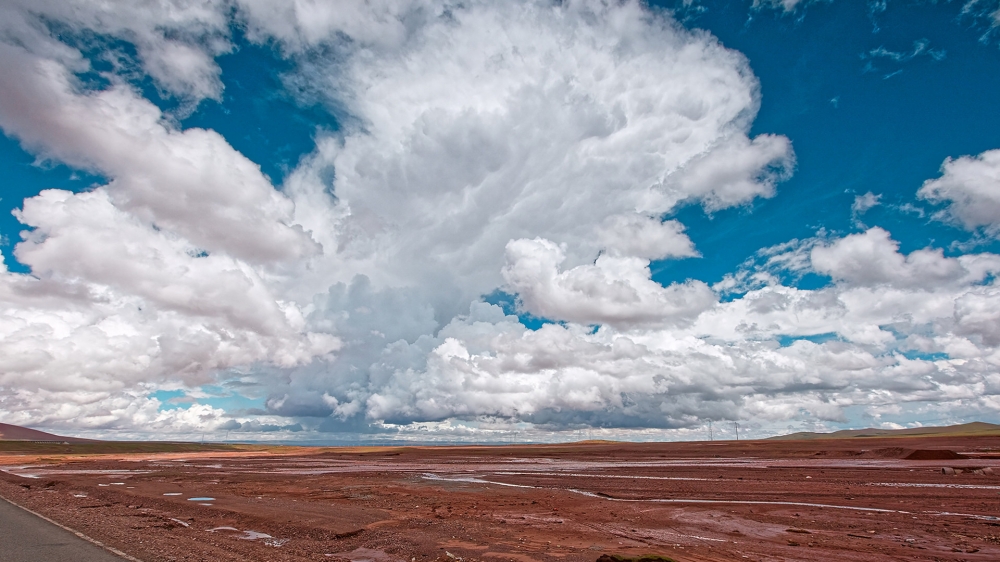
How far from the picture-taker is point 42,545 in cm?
1603

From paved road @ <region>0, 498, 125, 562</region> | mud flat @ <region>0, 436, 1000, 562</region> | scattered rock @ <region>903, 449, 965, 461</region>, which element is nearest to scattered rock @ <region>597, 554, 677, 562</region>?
mud flat @ <region>0, 436, 1000, 562</region>

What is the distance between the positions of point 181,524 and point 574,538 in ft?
53.4

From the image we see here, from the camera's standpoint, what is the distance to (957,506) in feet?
85.3

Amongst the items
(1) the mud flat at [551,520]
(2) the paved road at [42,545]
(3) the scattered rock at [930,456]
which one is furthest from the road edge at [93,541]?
(3) the scattered rock at [930,456]

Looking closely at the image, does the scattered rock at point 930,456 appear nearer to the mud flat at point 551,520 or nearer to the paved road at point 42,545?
the mud flat at point 551,520

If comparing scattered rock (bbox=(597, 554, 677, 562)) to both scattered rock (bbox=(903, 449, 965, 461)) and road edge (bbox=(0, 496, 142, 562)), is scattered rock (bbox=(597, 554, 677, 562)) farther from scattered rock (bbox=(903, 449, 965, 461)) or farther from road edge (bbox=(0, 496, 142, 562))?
scattered rock (bbox=(903, 449, 965, 461))

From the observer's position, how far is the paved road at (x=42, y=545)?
14211 millimetres

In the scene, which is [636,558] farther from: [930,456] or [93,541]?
[930,456]

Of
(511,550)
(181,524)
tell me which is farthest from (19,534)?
(511,550)

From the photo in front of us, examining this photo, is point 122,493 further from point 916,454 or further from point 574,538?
point 916,454

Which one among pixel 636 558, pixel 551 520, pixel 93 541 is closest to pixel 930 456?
pixel 551 520

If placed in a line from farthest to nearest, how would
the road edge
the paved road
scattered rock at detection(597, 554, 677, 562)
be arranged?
the road edge < the paved road < scattered rock at detection(597, 554, 677, 562)

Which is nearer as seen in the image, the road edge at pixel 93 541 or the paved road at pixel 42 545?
the paved road at pixel 42 545

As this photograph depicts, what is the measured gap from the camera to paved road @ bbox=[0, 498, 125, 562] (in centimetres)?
1421
